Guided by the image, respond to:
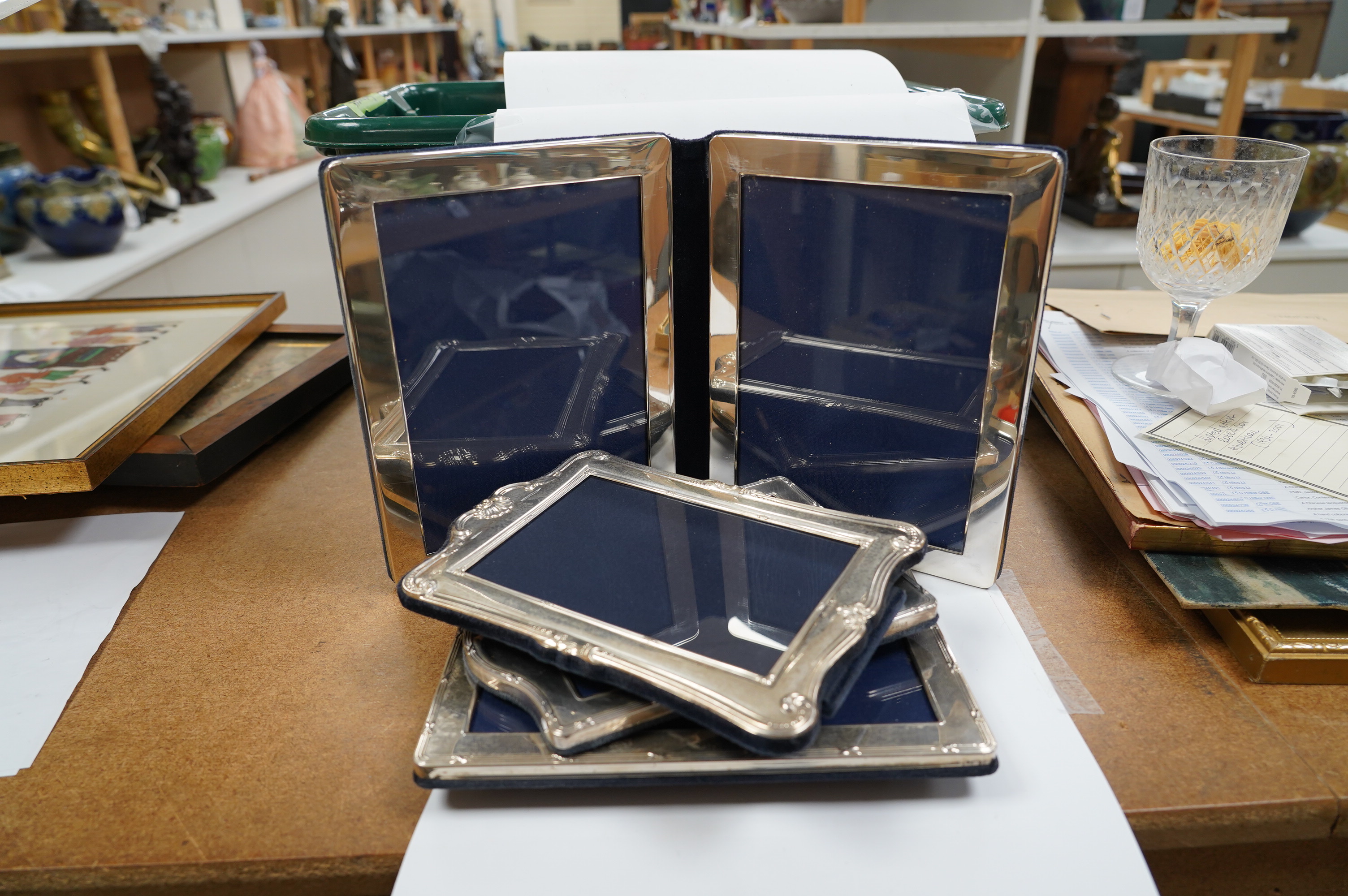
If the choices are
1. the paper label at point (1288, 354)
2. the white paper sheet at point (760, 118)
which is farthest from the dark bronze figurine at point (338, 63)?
the paper label at point (1288, 354)

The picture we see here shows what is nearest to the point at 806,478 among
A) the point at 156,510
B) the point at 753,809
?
the point at 753,809

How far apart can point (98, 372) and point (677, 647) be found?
0.56 m

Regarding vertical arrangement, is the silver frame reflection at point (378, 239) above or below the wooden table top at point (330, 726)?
above

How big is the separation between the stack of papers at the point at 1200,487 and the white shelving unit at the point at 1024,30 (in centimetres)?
81

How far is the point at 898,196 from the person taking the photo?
0.40 meters

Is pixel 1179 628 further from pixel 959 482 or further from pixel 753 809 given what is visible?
pixel 753 809

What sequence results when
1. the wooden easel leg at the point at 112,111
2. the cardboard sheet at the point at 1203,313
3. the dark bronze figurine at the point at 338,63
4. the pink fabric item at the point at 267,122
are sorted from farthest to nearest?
1. the dark bronze figurine at the point at 338,63
2. the pink fabric item at the point at 267,122
3. the wooden easel leg at the point at 112,111
4. the cardboard sheet at the point at 1203,313

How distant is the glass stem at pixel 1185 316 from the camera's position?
63 cm

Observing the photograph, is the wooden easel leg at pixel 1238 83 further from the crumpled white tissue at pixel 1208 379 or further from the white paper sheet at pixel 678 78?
the white paper sheet at pixel 678 78

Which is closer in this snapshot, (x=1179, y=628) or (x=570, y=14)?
(x=1179, y=628)

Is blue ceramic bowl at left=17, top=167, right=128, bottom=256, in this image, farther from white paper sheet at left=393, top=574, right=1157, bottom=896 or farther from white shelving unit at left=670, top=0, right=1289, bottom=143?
white paper sheet at left=393, top=574, right=1157, bottom=896

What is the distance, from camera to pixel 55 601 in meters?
0.50

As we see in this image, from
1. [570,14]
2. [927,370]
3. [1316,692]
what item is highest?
[570,14]

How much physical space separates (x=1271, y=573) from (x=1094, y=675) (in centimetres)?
A: 12
